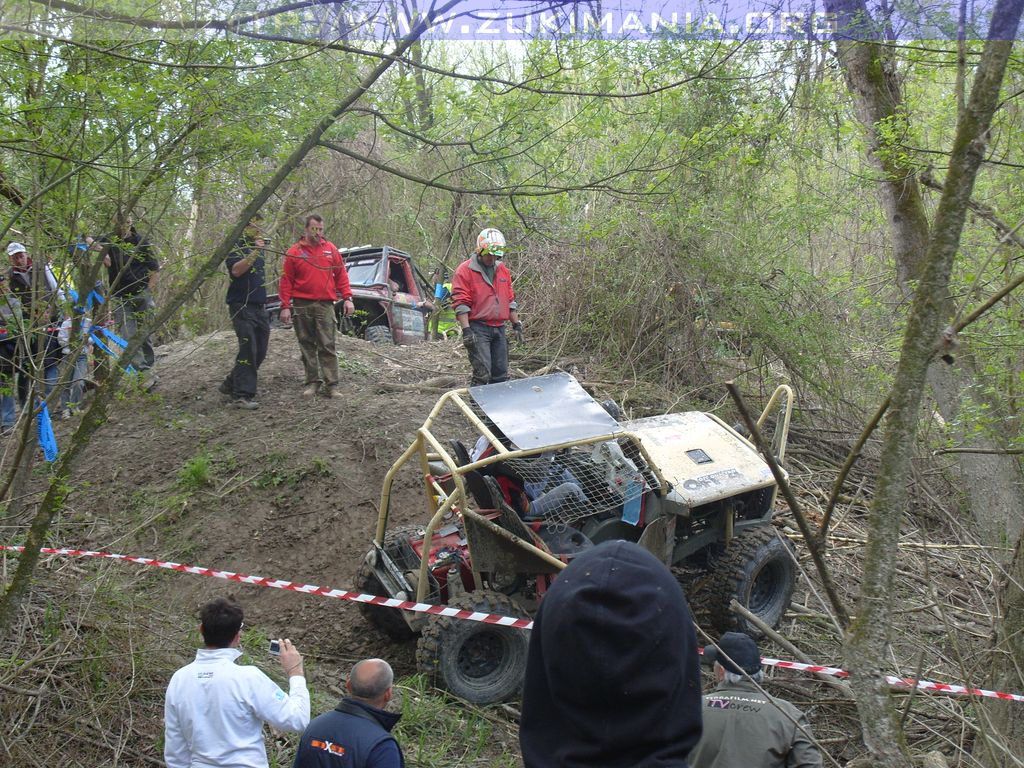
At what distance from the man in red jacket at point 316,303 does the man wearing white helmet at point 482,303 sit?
1296 millimetres

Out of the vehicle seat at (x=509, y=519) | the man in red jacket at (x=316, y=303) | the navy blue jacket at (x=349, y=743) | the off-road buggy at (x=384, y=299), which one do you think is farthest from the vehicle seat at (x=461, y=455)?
the off-road buggy at (x=384, y=299)

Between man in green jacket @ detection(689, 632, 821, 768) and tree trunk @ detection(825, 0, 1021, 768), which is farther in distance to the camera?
man in green jacket @ detection(689, 632, 821, 768)

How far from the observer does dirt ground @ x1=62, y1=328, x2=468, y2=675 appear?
614 cm

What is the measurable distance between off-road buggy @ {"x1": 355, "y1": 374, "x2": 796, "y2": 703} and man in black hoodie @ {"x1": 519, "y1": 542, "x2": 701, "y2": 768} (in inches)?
134

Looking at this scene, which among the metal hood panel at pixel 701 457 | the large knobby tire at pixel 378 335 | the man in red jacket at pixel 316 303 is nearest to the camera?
the metal hood panel at pixel 701 457

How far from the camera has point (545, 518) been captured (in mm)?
5355

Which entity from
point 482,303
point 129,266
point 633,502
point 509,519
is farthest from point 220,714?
point 482,303

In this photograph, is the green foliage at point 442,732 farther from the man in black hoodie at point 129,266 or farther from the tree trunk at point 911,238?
the tree trunk at point 911,238

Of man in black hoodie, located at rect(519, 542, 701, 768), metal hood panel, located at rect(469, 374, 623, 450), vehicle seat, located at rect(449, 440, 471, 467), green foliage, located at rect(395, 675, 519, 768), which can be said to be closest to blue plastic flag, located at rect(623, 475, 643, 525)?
metal hood panel, located at rect(469, 374, 623, 450)

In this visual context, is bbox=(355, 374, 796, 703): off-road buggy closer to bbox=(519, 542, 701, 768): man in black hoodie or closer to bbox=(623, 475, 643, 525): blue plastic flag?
bbox=(623, 475, 643, 525): blue plastic flag

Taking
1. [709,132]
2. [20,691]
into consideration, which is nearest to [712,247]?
[709,132]

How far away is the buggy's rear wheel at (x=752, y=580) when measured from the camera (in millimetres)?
5688

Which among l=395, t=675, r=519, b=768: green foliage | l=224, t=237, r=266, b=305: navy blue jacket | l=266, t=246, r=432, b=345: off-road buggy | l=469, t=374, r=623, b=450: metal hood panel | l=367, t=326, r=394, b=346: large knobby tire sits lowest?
l=395, t=675, r=519, b=768: green foliage

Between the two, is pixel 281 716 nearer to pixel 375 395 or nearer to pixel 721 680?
pixel 721 680
